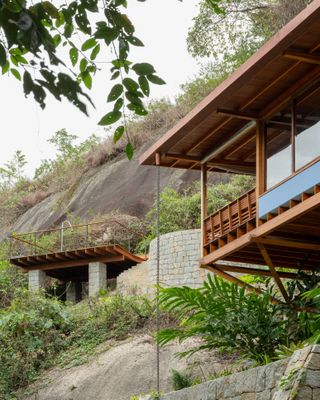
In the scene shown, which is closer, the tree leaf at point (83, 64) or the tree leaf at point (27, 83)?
the tree leaf at point (27, 83)

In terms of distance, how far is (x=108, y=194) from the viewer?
34.0 m

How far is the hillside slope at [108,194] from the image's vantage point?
32.3 metres

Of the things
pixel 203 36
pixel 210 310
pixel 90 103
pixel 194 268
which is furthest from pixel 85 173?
pixel 90 103

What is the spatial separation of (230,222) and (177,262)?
855 centimetres

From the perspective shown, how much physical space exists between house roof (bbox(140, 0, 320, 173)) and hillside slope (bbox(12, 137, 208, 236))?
1447cm

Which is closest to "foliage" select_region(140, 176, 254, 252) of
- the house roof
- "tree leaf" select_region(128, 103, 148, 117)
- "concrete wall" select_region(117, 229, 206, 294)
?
"concrete wall" select_region(117, 229, 206, 294)

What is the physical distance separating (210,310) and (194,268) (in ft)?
27.8

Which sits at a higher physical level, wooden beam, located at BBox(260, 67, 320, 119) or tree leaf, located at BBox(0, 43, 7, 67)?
wooden beam, located at BBox(260, 67, 320, 119)

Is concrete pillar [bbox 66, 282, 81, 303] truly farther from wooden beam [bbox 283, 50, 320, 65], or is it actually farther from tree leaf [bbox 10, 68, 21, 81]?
tree leaf [bbox 10, 68, 21, 81]

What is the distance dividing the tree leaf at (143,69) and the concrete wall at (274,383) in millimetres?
6904

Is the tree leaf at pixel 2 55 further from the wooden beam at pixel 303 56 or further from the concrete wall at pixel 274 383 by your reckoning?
the wooden beam at pixel 303 56

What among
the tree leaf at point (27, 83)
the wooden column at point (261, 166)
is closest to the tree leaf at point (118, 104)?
the tree leaf at point (27, 83)

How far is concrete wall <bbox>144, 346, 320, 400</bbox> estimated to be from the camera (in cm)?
1095

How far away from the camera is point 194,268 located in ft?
77.4
